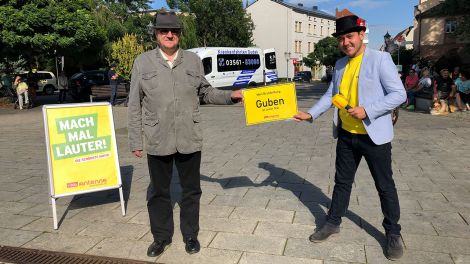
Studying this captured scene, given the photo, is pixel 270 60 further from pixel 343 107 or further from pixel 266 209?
pixel 343 107

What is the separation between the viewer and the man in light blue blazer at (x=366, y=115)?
3.04 m

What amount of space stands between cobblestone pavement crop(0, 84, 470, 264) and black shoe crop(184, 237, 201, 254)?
0.06m

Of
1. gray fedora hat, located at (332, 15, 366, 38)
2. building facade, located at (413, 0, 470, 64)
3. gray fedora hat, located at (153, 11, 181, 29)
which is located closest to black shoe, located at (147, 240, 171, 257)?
gray fedora hat, located at (153, 11, 181, 29)

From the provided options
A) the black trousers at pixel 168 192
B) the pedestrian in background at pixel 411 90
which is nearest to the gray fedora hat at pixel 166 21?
the black trousers at pixel 168 192

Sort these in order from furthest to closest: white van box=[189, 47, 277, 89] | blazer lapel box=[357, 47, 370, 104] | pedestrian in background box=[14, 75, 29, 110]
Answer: white van box=[189, 47, 277, 89]
pedestrian in background box=[14, 75, 29, 110]
blazer lapel box=[357, 47, 370, 104]

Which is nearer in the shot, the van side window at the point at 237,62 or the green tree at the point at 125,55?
the green tree at the point at 125,55

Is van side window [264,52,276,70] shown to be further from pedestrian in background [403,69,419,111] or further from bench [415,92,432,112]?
bench [415,92,432,112]

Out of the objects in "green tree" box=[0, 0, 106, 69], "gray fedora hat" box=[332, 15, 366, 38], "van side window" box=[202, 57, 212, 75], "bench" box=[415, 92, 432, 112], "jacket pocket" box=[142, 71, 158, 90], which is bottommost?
"bench" box=[415, 92, 432, 112]

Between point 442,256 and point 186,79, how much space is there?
2.59 metres

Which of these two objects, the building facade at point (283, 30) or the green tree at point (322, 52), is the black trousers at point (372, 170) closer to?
the building facade at point (283, 30)

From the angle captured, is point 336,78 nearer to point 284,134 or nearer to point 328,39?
point 284,134

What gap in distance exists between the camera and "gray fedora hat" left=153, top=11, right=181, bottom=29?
3084mm

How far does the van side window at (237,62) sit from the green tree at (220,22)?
2446 centimetres

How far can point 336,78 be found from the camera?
11.4 feet
